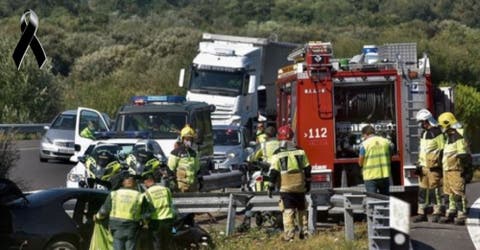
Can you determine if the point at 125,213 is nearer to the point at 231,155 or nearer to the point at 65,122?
the point at 231,155

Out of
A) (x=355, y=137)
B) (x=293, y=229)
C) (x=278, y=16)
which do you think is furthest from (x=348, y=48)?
(x=278, y=16)

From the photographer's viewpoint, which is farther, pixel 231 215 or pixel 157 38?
pixel 157 38

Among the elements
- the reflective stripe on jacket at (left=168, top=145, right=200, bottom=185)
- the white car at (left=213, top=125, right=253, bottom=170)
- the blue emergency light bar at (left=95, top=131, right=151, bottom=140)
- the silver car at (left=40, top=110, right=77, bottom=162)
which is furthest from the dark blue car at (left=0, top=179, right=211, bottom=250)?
the silver car at (left=40, top=110, right=77, bottom=162)

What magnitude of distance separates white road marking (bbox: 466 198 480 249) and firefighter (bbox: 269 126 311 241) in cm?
246

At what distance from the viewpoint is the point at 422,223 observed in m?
18.2

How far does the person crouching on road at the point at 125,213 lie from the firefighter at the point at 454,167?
6296 mm

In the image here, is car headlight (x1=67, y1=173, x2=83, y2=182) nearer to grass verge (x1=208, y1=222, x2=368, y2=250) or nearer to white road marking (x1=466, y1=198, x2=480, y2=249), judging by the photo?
grass verge (x1=208, y1=222, x2=368, y2=250)

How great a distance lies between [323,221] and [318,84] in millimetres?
2274

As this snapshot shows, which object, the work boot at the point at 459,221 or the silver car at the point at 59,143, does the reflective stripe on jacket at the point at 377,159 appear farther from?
the silver car at the point at 59,143

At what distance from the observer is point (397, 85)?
62.8ft

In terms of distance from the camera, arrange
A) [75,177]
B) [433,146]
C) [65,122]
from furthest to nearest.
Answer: [65,122]
[75,177]
[433,146]

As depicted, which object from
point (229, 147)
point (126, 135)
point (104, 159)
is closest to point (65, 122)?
point (229, 147)

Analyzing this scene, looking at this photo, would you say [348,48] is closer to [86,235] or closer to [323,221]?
[323,221]

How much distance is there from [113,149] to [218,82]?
45.2 feet
